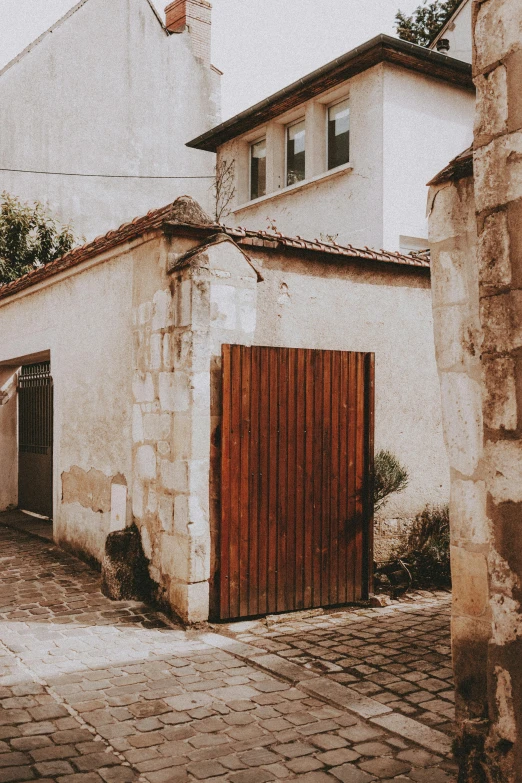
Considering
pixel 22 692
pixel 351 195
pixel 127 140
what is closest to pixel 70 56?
pixel 127 140

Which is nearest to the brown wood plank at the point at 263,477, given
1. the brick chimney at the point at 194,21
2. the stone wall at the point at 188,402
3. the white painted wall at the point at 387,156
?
the stone wall at the point at 188,402

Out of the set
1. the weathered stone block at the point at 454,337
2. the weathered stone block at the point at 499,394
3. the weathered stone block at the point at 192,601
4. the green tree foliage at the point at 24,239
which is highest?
the green tree foliage at the point at 24,239

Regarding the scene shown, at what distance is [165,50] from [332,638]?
1498 cm

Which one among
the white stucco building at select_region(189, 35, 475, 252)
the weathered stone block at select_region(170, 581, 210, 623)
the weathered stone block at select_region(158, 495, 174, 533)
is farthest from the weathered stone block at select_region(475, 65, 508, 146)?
the white stucco building at select_region(189, 35, 475, 252)

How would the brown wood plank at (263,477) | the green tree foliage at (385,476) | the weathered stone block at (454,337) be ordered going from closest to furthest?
1. the weathered stone block at (454,337)
2. the brown wood plank at (263,477)
3. the green tree foliage at (385,476)

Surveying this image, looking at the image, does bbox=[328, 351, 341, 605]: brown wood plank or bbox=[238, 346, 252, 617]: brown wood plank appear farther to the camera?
bbox=[328, 351, 341, 605]: brown wood plank

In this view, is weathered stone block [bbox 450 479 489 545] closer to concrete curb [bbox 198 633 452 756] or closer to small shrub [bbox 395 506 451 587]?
concrete curb [bbox 198 633 452 756]

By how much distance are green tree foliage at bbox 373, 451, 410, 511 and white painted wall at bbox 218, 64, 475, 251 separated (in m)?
4.97

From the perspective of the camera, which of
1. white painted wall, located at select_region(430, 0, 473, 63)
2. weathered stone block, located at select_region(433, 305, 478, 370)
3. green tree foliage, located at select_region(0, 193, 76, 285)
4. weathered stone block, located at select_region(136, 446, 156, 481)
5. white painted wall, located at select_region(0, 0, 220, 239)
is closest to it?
weathered stone block, located at select_region(433, 305, 478, 370)

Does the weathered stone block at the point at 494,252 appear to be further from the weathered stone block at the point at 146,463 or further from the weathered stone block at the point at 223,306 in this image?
the weathered stone block at the point at 146,463

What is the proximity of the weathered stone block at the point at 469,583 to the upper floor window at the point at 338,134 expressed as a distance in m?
9.70

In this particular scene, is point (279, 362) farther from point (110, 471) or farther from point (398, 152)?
point (398, 152)

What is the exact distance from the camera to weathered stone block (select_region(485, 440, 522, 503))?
2.97 metres

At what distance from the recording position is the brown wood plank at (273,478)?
6207mm
